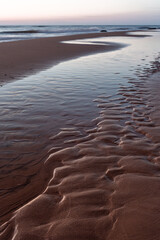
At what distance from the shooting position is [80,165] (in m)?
2.55

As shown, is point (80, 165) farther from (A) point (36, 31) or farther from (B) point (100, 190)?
(A) point (36, 31)

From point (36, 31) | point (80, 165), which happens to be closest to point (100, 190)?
point (80, 165)

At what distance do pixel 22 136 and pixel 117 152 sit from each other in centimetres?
143

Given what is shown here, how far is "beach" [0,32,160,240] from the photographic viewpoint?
5.72ft

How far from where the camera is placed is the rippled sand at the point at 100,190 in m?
1.69

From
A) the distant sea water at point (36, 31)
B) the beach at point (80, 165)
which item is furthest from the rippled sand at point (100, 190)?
the distant sea water at point (36, 31)

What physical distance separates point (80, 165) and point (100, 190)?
1.63ft

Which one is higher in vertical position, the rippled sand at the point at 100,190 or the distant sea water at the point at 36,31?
the distant sea water at the point at 36,31

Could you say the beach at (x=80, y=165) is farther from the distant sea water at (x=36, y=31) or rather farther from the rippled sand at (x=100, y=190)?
the distant sea water at (x=36, y=31)

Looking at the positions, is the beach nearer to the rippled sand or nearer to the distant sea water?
the rippled sand

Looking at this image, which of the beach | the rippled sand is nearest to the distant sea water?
the beach

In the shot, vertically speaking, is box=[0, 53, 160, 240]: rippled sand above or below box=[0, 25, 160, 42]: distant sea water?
below

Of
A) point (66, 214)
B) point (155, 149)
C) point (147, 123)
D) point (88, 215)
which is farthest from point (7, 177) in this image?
point (147, 123)

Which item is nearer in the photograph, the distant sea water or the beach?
the beach
